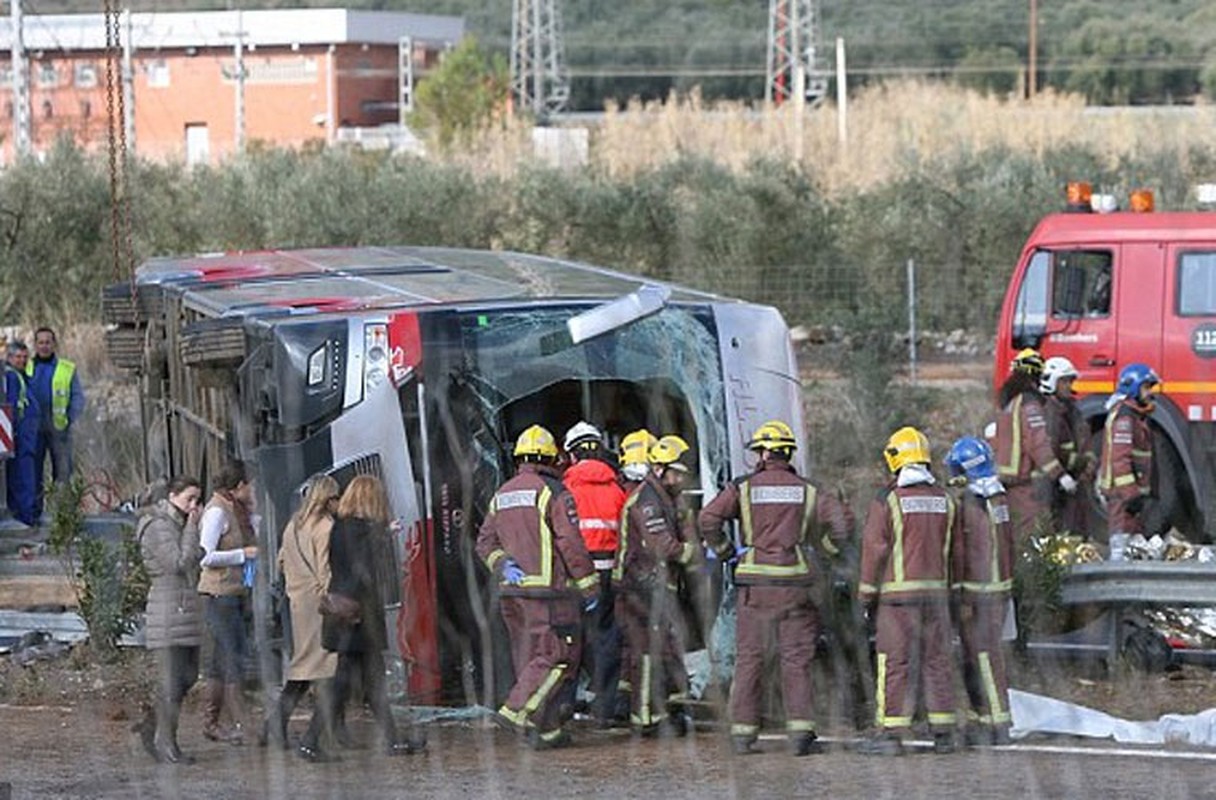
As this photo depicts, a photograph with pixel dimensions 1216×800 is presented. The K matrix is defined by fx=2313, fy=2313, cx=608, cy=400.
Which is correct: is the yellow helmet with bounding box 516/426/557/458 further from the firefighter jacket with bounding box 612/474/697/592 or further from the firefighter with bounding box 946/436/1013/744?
the firefighter with bounding box 946/436/1013/744

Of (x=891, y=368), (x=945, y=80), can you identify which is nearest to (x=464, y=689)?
(x=891, y=368)

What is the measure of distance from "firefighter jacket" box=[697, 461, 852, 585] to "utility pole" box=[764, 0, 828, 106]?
45.7m

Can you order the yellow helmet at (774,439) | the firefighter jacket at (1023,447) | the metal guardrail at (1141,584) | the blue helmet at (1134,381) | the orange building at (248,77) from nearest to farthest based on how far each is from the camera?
the yellow helmet at (774,439), the metal guardrail at (1141,584), the firefighter jacket at (1023,447), the blue helmet at (1134,381), the orange building at (248,77)

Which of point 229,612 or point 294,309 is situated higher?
point 294,309

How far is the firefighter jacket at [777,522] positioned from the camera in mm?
10750

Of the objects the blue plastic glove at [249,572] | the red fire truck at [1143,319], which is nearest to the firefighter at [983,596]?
the blue plastic glove at [249,572]

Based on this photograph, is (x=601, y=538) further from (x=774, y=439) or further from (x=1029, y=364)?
(x=1029, y=364)

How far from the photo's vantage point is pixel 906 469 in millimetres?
10789

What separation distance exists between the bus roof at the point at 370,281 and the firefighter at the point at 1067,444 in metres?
2.71

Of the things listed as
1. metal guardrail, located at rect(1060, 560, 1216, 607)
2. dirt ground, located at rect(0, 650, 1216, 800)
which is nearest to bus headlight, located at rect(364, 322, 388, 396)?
dirt ground, located at rect(0, 650, 1216, 800)

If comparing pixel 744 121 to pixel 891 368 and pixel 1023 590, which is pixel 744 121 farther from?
pixel 1023 590

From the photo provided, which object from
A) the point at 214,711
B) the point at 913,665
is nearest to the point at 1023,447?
the point at 913,665

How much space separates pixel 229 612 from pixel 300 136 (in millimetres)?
58708

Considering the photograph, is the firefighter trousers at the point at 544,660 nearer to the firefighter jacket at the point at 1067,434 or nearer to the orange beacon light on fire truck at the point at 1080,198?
the firefighter jacket at the point at 1067,434
